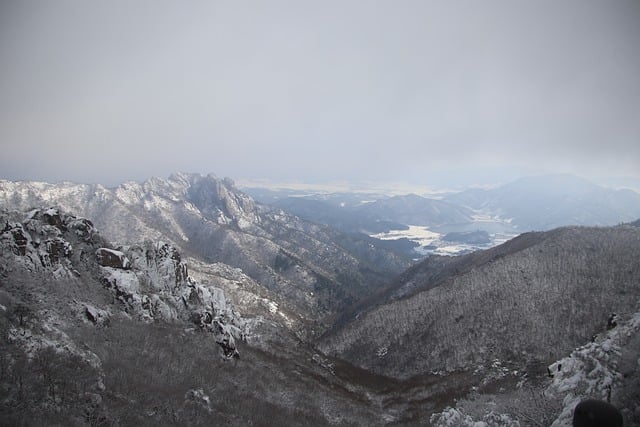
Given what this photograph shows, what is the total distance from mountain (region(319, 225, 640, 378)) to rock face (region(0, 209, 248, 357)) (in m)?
69.4

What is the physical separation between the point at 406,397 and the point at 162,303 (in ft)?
200

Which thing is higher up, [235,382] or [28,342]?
[28,342]

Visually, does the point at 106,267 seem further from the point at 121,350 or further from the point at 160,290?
the point at 121,350

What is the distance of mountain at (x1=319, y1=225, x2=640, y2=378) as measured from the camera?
9844cm

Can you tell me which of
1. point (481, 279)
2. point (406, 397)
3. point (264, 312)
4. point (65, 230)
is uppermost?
point (65, 230)

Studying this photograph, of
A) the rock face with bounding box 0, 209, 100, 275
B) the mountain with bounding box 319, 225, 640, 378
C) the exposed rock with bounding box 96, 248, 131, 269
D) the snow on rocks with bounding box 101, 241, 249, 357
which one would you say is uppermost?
the rock face with bounding box 0, 209, 100, 275

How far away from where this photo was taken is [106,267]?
6175cm

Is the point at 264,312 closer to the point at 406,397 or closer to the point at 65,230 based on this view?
the point at 406,397

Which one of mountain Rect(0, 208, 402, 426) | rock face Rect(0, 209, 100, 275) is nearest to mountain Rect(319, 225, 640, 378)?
mountain Rect(0, 208, 402, 426)

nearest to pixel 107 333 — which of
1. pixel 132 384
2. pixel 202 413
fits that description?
pixel 132 384

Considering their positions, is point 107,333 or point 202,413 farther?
point 107,333

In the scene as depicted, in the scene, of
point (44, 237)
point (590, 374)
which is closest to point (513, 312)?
point (590, 374)

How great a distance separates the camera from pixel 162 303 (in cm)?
6606

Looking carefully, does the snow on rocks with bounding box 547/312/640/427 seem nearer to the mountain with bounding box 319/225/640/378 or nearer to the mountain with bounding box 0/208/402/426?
the mountain with bounding box 0/208/402/426
